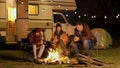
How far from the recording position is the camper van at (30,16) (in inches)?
650

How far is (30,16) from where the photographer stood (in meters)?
16.8

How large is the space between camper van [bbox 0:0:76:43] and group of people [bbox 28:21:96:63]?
3822mm

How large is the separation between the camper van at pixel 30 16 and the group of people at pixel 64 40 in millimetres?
3822

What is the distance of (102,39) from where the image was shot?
16703 millimetres

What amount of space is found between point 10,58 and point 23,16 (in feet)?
9.58

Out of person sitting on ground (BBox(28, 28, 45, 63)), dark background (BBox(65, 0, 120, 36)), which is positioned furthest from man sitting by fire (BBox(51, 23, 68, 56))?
dark background (BBox(65, 0, 120, 36))

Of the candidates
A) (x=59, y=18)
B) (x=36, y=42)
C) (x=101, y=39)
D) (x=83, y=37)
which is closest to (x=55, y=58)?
(x=36, y=42)

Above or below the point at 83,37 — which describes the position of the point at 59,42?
below

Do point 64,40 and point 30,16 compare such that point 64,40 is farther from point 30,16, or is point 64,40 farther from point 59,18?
point 59,18

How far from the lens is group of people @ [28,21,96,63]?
1227 cm

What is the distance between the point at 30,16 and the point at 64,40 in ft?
14.5

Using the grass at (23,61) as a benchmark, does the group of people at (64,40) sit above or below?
above

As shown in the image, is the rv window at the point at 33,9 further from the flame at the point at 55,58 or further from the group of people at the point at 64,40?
the flame at the point at 55,58

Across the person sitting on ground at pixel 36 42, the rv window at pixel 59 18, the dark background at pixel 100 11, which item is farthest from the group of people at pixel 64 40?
the dark background at pixel 100 11
